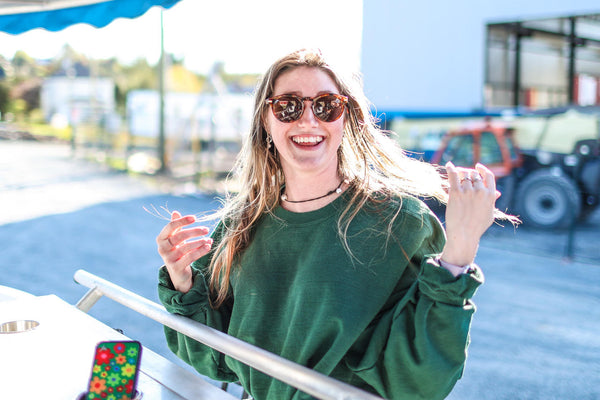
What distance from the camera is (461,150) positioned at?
9.32 m

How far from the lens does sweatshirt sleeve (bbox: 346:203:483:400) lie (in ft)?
4.47

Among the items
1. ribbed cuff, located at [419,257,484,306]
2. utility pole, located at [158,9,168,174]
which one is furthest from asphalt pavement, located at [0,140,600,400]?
utility pole, located at [158,9,168,174]

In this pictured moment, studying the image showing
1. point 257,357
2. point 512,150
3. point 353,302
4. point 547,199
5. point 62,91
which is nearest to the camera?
point 257,357

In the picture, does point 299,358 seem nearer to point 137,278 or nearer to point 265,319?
point 265,319

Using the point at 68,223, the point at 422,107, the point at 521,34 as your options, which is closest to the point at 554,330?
the point at 68,223

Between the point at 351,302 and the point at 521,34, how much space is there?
13957mm

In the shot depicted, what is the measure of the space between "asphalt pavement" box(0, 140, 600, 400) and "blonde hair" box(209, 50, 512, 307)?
52cm

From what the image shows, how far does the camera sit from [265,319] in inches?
68.3

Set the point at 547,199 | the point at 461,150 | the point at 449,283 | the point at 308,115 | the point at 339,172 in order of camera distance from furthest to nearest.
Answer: the point at 461,150 → the point at 547,199 → the point at 339,172 → the point at 308,115 → the point at 449,283

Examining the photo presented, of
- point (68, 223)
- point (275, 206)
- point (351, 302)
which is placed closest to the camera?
point (351, 302)

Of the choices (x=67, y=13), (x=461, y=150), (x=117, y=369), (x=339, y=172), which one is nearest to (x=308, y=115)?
(x=339, y=172)

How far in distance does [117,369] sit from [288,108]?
2.82 ft

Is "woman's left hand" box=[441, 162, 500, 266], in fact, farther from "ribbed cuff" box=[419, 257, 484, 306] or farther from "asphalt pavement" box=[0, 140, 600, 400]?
"asphalt pavement" box=[0, 140, 600, 400]

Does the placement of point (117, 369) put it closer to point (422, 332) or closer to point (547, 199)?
point (422, 332)
